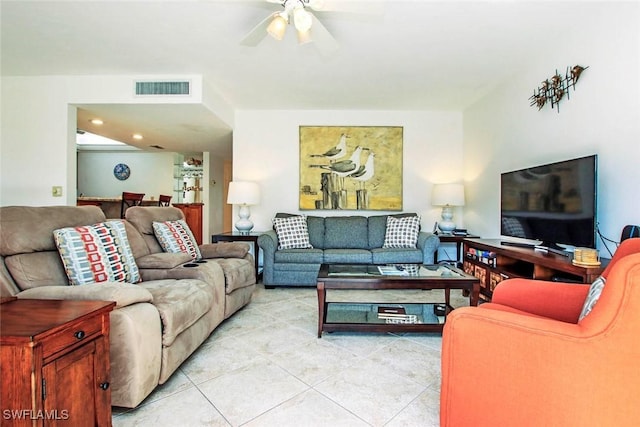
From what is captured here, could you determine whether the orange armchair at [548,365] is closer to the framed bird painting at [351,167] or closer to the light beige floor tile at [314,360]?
the light beige floor tile at [314,360]

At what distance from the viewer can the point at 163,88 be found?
3320mm

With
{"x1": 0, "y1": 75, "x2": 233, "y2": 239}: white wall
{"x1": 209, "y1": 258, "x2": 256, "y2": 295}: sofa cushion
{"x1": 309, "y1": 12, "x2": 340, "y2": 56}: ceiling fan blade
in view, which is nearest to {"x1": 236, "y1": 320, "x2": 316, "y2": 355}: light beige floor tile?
{"x1": 209, "y1": 258, "x2": 256, "y2": 295}: sofa cushion

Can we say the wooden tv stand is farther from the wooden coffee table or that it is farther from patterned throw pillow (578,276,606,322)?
patterned throw pillow (578,276,606,322)

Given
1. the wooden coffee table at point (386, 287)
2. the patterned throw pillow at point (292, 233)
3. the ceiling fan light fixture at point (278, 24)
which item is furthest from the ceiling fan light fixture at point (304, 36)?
the patterned throw pillow at point (292, 233)

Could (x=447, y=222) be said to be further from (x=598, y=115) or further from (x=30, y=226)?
(x=30, y=226)

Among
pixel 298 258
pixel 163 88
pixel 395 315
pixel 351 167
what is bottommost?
pixel 395 315

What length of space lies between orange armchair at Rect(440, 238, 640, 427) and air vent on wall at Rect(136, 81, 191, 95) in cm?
337

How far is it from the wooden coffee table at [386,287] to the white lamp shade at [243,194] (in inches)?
80.0

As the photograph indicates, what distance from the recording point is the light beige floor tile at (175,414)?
1339mm

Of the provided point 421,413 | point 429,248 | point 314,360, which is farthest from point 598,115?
point 314,360

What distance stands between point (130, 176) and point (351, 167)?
586 centimetres

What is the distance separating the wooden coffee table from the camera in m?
2.17

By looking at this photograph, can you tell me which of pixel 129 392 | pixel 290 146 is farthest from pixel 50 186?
pixel 129 392

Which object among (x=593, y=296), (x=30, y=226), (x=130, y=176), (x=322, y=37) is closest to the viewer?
(x=593, y=296)
